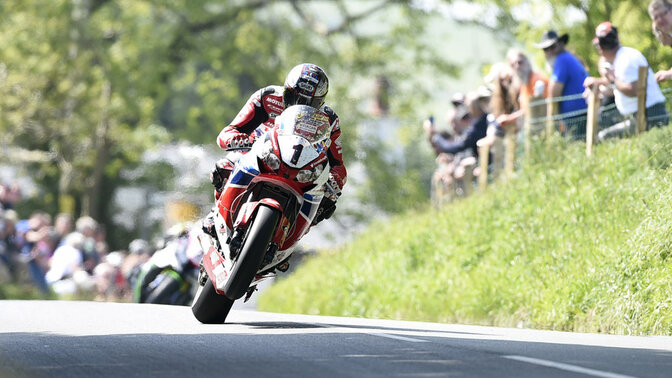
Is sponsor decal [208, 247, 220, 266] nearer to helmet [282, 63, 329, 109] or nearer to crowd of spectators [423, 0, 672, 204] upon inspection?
helmet [282, 63, 329, 109]

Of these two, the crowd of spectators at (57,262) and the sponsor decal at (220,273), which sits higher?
the sponsor decal at (220,273)

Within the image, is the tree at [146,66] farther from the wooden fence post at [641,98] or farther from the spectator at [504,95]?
the wooden fence post at [641,98]

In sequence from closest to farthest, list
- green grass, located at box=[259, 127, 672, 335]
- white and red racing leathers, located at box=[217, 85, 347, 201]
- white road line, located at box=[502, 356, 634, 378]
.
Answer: white road line, located at box=[502, 356, 634, 378] < white and red racing leathers, located at box=[217, 85, 347, 201] < green grass, located at box=[259, 127, 672, 335]

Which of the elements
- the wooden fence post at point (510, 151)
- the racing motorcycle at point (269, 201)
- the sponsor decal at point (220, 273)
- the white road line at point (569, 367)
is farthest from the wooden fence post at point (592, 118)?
the white road line at point (569, 367)

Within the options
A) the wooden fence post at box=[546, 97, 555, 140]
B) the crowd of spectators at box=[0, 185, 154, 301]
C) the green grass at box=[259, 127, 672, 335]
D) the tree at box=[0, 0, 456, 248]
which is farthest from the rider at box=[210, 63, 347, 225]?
the tree at box=[0, 0, 456, 248]

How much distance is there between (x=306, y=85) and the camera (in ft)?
35.9

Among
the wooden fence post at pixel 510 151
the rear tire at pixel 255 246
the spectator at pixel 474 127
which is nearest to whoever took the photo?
the rear tire at pixel 255 246

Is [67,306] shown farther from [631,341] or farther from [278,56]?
[278,56]

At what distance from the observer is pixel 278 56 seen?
39.8 meters

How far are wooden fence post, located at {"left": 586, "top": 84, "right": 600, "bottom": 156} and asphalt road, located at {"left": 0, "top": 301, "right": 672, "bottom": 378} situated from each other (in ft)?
15.3

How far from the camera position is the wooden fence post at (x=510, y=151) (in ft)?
60.3

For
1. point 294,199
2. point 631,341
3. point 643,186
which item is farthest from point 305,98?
point 643,186

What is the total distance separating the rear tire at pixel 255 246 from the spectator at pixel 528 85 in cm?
745

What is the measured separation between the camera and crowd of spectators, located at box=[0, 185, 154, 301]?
2139cm
